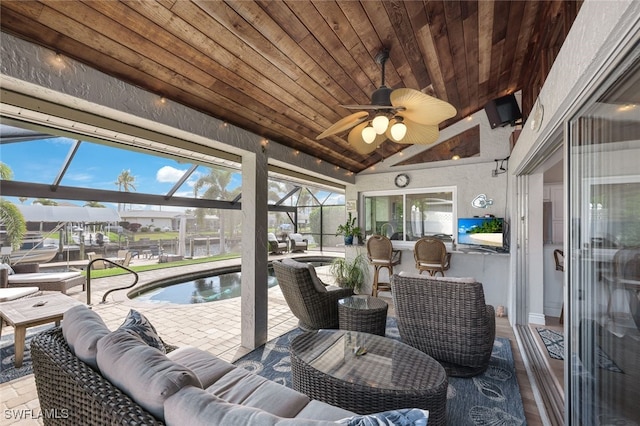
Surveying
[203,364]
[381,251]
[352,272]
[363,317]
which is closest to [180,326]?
[203,364]

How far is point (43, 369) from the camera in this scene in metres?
1.33

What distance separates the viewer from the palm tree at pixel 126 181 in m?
5.77

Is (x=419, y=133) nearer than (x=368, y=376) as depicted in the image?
No

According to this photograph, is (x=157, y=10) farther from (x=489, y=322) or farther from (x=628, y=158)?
(x=489, y=322)

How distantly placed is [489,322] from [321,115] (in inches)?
111

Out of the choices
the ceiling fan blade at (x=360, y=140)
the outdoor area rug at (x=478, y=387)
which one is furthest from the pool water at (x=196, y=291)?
the ceiling fan blade at (x=360, y=140)

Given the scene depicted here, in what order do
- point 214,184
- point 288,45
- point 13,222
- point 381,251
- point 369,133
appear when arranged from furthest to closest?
point 214,184, point 13,222, point 381,251, point 369,133, point 288,45

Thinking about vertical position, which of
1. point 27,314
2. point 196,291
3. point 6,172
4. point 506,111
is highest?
point 506,111

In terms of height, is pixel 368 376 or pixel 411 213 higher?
pixel 411 213

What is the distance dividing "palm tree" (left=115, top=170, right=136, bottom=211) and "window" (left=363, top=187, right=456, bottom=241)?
5.06 m

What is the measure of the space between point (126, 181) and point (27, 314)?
3707 mm

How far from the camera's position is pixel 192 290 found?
21.0 feet

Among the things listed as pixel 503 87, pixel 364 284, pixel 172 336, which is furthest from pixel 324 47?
pixel 364 284

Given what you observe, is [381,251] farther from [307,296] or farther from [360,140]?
[360,140]
